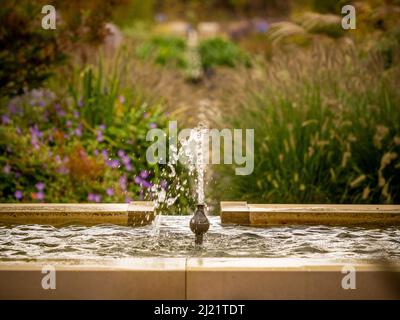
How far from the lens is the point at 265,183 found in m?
7.08

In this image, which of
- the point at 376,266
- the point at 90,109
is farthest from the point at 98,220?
the point at 90,109

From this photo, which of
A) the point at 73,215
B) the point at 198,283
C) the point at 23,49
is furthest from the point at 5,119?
the point at 198,283

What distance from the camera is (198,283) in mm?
3615

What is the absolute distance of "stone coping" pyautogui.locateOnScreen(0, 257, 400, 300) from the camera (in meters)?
3.62

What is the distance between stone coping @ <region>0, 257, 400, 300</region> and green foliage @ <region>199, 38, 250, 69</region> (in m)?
13.7

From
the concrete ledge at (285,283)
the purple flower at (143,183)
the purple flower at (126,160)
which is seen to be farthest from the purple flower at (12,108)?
the concrete ledge at (285,283)

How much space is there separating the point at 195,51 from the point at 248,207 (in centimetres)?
1288

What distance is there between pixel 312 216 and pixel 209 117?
2656mm

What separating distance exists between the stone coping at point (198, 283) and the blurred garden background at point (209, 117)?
2.98 metres

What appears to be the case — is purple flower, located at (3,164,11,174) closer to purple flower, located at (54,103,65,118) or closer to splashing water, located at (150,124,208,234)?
purple flower, located at (54,103,65,118)

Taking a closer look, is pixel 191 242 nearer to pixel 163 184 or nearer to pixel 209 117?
pixel 163 184

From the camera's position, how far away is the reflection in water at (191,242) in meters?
4.56

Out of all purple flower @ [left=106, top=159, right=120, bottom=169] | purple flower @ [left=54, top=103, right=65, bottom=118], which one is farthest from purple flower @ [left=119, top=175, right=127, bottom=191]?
purple flower @ [left=54, top=103, right=65, bottom=118]
